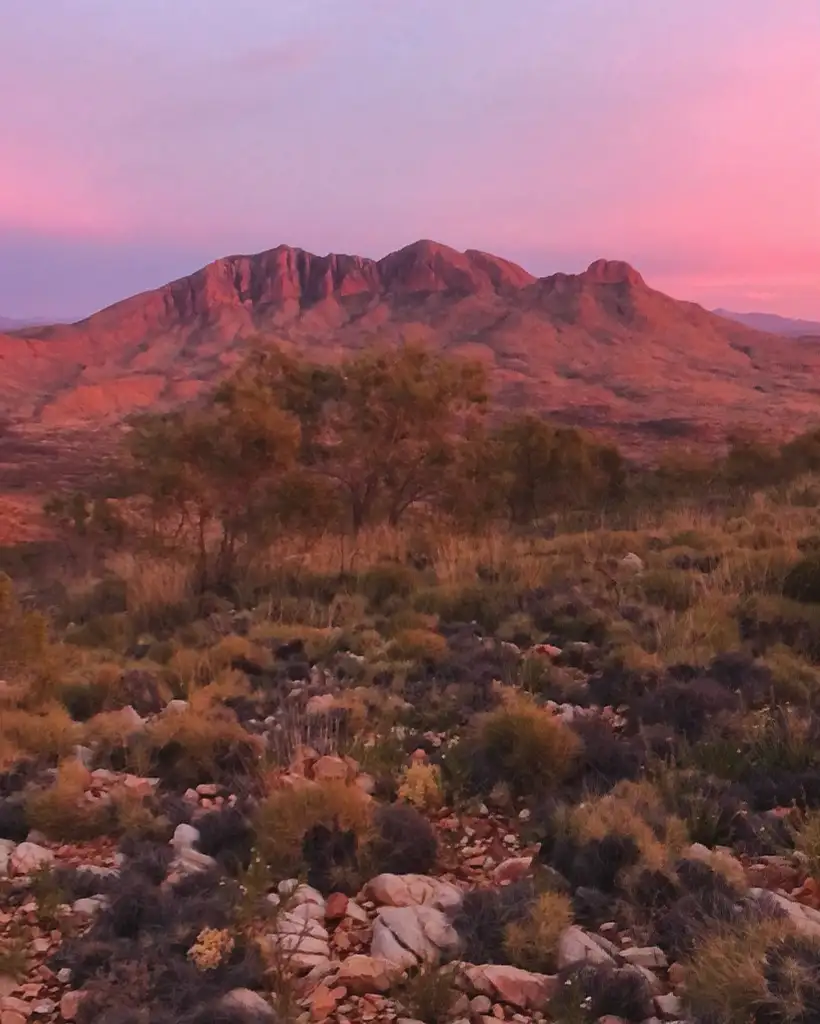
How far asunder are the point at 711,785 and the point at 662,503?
11460 millimetres

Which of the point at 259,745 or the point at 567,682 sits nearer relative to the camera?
the point at 259,745

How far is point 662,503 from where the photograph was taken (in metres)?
15.1

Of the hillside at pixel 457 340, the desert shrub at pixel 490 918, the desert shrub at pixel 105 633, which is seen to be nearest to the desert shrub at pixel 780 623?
the desert shrub at pixel 490 918

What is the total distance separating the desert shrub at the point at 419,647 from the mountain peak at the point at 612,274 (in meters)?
130

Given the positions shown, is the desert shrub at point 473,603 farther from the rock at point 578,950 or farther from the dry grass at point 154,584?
the rock at point 578,950

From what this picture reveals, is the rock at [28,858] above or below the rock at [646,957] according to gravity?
below

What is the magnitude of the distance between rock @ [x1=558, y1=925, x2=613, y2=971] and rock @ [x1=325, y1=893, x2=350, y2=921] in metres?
0.82

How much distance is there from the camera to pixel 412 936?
3.08 metres

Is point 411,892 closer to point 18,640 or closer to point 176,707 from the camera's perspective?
point 176,707

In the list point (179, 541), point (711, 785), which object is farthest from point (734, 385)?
point (711, 785)

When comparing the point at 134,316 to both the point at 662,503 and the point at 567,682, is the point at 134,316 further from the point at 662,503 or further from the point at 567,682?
the point at 567,682

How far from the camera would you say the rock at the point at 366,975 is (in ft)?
9.42

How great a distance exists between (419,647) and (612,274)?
13656 centimetres

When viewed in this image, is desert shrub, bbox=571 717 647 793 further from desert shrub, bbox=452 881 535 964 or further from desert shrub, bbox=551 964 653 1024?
desert shrub, bbox=551 964 653 1024
